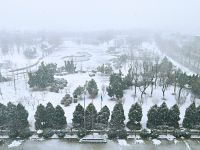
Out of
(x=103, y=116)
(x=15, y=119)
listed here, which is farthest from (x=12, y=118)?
(x=103, y=116)

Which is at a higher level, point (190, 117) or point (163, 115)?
point (163, 115)

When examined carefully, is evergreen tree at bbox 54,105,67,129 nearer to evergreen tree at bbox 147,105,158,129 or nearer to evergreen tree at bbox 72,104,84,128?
evergreen tree at bbox 72,104,84,128

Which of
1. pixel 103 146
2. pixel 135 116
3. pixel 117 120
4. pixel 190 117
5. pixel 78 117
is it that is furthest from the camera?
pixel 135 116

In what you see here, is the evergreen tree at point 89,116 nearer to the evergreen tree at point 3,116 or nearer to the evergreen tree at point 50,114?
the evergreen tree at point 50,114

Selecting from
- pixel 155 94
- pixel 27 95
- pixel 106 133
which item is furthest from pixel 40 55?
pixel 106 133

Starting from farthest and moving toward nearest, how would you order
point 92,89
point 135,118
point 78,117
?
1. point 92,89
2. point 135,118
3. point 78,117

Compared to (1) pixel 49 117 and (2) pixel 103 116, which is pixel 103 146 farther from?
(1) pixel 49 117

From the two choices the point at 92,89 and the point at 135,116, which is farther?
the point at 92,89
